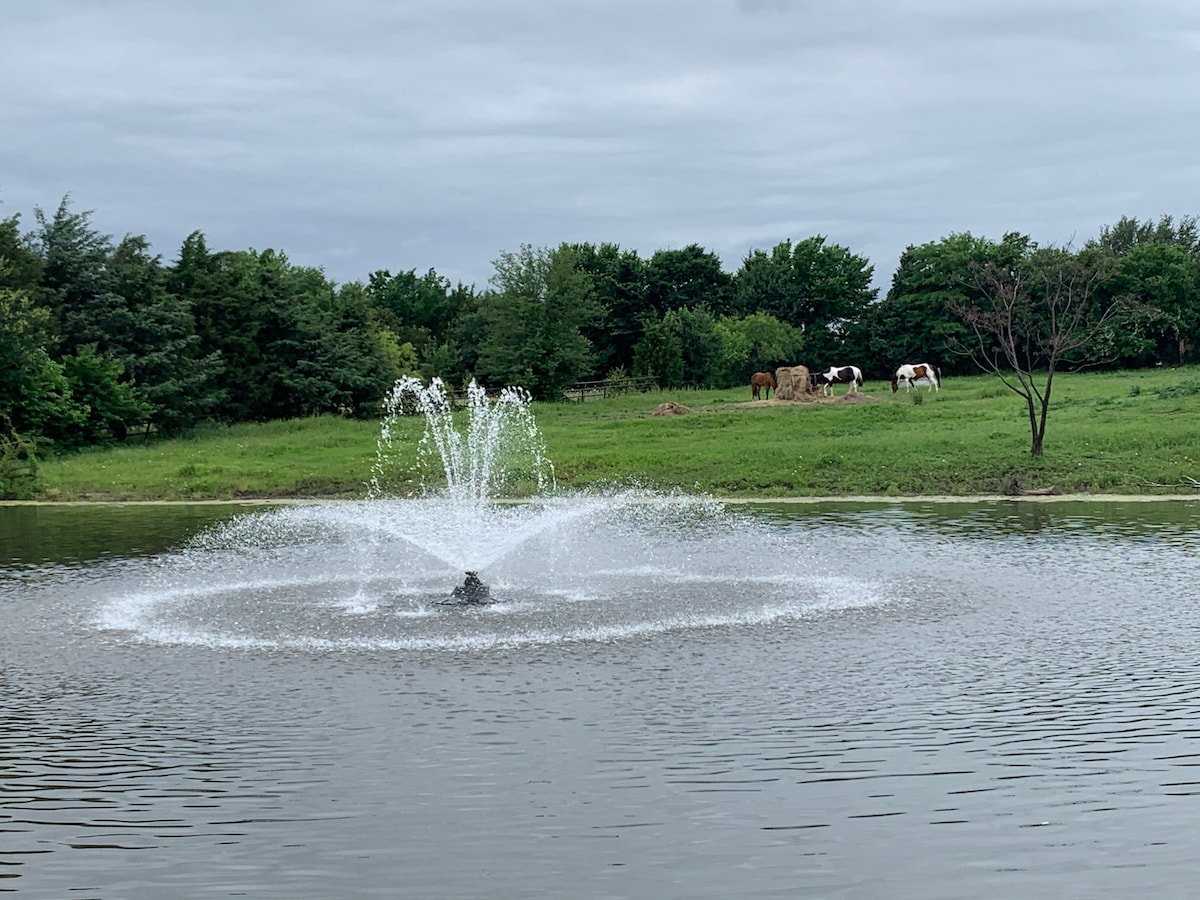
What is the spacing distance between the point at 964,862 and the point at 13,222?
1942 inches

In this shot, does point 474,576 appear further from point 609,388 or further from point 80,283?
point 609,388

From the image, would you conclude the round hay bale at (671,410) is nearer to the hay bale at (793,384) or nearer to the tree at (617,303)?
the hay bale at (793,384)

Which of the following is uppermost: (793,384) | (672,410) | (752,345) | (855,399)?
(752,345)

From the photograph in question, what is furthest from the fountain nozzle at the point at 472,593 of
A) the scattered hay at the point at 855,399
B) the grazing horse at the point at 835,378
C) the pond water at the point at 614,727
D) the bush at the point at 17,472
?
the grazing horse at the point at 835,378

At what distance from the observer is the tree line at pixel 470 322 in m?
49.2

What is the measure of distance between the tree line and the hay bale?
6812mm

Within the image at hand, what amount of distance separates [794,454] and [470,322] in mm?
49491

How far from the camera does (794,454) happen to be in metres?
35.3

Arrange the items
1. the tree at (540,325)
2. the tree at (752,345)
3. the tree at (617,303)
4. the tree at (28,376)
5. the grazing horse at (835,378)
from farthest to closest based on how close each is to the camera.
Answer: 1. the tree at (617,303)
2. the tree at (752,345)
3. the tree at (540,325)
4. the grazing horse at (835,378)
5. the tree at (28,376)

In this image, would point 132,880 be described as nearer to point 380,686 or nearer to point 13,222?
point 380,686

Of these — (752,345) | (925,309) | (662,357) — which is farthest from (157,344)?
(925,309)

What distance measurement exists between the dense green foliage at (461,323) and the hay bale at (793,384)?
6712 mm

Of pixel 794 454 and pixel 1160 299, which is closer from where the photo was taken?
pixel 794 454

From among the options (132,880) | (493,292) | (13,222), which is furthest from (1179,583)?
(493,292)
